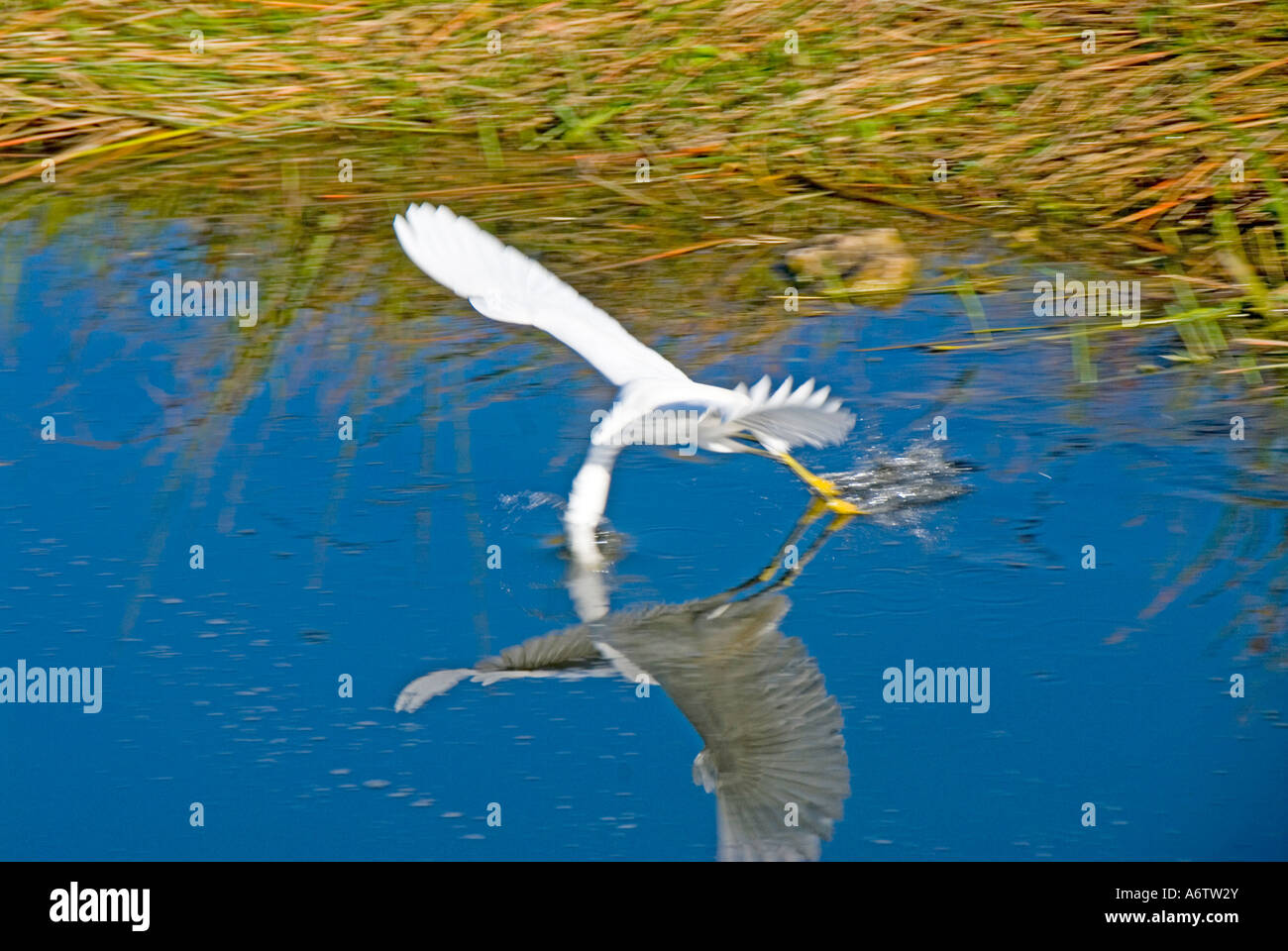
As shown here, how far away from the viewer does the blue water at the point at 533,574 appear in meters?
2.61

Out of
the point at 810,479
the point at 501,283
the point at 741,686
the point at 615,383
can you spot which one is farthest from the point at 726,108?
the point at 741,686

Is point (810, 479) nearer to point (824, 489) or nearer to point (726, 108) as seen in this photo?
point (824, 489)

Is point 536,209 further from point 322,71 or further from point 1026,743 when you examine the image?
point 1026,743

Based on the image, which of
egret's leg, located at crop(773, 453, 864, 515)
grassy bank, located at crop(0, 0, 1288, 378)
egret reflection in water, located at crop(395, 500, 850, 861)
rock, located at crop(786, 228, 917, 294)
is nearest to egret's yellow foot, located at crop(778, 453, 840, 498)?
egret's leg, located at crop(773, 453, 864, 515)

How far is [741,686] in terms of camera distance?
2.94 meters

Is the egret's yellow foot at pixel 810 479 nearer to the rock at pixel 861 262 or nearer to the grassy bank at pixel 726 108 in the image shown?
the rock at pixel 861 262

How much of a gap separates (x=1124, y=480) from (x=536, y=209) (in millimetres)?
2105

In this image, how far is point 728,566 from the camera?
3.29m

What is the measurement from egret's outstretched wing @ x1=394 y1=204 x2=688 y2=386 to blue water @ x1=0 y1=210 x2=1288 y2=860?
26 cm

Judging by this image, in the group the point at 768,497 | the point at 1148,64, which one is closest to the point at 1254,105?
the point at 1148,64

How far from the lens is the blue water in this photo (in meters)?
2.61

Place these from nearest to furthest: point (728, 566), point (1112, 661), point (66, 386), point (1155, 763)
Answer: point (1155, 763), point (1112, 661), point (728, 566), point (66, 386)

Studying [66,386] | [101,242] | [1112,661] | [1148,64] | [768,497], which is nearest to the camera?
[1112,661]

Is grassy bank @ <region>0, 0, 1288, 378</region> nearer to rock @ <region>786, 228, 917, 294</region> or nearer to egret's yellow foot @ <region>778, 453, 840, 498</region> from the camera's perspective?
rock @ <region>786, 228, 917, 294</region>
